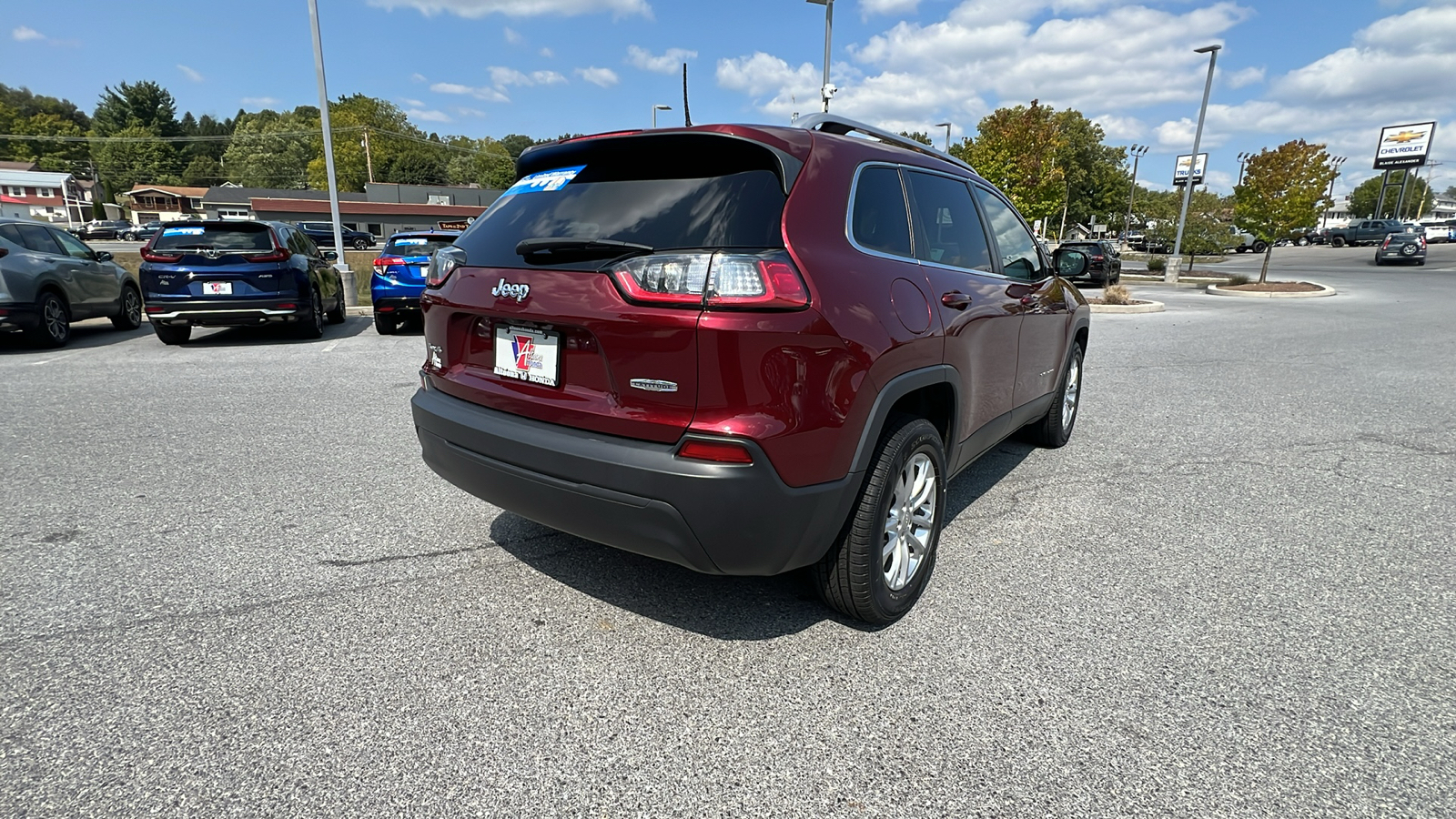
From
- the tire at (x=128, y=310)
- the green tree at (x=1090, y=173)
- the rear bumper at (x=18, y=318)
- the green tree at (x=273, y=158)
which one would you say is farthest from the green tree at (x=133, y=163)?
the rear bumper at (x=18, y=318)

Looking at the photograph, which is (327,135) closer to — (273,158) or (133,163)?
(273,158)

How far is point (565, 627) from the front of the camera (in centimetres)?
273

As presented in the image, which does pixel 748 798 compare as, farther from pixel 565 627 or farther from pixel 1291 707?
pixel 1291 707

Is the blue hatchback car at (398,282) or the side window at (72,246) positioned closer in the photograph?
the side window at (72,246)

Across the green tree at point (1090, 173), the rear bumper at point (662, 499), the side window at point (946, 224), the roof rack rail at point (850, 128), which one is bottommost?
the rear bumper at point (662, 499)

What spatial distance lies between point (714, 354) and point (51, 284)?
34.7 ft

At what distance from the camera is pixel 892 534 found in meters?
2.79

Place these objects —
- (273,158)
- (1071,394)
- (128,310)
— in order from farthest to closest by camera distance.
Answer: (273,158) < (128,310) < (1071,394)

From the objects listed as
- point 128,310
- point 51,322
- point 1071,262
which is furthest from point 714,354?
point 128,310

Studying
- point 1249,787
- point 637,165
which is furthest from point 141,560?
point 1249,787

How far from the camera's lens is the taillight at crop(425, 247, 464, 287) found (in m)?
2.89

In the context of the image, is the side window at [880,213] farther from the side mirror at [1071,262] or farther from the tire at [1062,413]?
the tire at [1062,413]

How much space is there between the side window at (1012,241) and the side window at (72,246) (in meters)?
11.5

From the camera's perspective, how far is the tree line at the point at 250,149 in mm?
99500
